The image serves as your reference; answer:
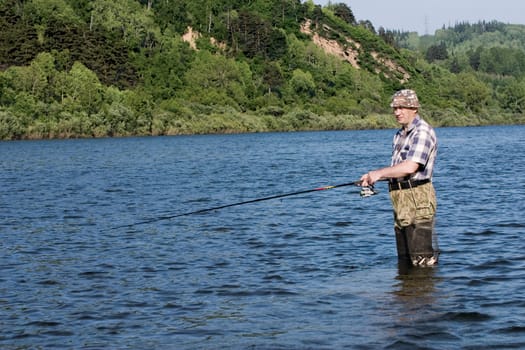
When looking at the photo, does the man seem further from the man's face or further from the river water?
the river water

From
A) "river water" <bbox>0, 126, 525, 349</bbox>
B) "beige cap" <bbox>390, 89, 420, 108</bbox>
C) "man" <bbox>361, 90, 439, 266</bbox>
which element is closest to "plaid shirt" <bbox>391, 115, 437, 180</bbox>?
"man" <bbox>361, 90, 439, 266</bbox>

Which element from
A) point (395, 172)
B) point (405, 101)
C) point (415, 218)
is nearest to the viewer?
point (395, 172)

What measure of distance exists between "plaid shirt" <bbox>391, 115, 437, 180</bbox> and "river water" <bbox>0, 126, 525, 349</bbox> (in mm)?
1721

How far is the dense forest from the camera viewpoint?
115 meters

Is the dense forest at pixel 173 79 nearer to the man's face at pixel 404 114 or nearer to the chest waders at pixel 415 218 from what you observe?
the chest waders at pixel 415 218

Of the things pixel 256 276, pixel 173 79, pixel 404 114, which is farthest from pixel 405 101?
pixel 173 79

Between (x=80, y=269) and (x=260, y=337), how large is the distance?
5.69 meters

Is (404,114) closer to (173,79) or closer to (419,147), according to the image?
(419,147)

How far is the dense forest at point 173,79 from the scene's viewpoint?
377 ft

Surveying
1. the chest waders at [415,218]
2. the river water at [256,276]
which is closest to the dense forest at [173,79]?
the river water at [256,276]

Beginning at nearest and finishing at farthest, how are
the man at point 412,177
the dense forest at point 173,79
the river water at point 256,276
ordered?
the river water at point 256,276 → the man at point 412,177 → the dense forest at point 173,79

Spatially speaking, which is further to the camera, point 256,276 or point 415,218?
point 256,276

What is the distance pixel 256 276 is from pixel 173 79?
496ft

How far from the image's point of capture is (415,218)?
11.2m
